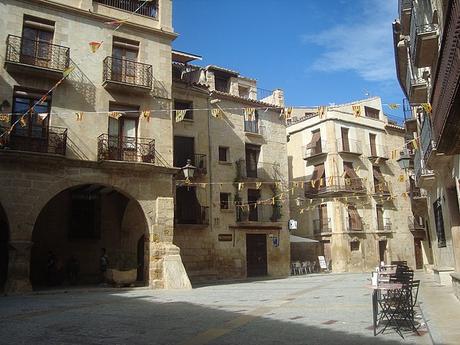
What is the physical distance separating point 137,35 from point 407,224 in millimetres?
27505

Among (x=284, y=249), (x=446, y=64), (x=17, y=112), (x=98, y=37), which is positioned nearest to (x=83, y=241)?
(x=17, y=112)

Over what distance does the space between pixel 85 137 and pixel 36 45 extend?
150 inches

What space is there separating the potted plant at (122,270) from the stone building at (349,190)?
18166mm

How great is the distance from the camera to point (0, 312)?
10281 mm

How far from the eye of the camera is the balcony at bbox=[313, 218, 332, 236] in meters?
33.1

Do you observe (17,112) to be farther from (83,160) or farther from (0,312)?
(0,312)

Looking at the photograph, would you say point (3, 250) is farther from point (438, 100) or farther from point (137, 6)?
point (438, 100)

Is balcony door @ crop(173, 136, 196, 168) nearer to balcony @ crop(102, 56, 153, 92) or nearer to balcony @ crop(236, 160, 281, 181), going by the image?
balcony @ crop(236, 160, 281, 181)

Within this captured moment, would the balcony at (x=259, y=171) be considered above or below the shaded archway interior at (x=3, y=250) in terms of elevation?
above

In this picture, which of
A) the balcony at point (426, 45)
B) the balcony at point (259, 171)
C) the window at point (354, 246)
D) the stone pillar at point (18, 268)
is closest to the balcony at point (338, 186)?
the window at point (354, 246)

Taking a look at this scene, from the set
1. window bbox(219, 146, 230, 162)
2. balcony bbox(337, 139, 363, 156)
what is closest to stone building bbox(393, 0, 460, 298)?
window bbox(219, 146, 230, 162)

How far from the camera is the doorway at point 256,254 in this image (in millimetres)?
25933

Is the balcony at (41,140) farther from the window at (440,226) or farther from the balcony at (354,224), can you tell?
the balcony at (354,224)

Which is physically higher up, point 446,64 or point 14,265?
point 446,64
